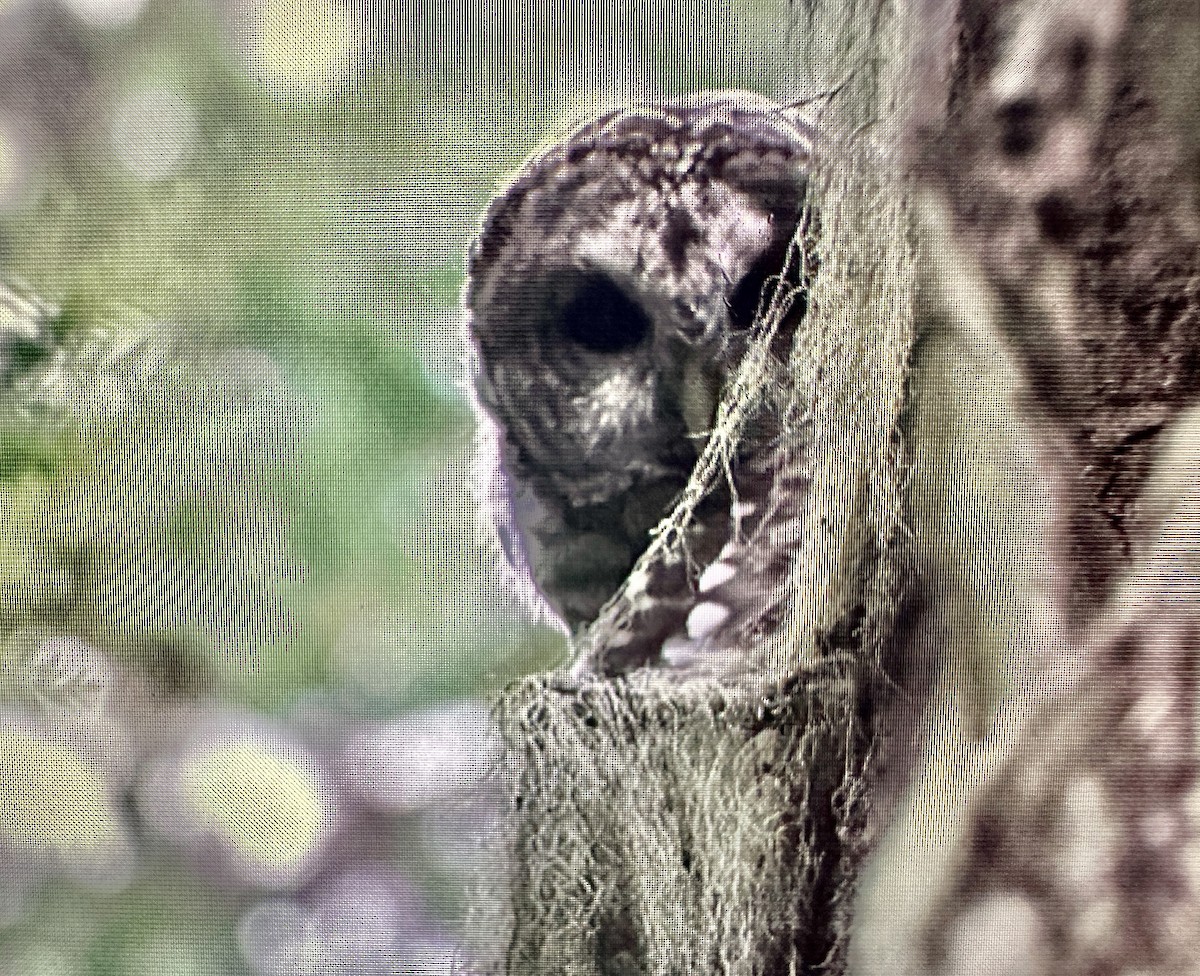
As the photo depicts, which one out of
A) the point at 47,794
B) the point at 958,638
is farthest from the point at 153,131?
the point at 958,638

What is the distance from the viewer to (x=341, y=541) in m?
0.63

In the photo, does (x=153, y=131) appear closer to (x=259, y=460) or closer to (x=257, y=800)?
(x=259, y=460)

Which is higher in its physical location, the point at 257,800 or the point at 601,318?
the point at 601,318

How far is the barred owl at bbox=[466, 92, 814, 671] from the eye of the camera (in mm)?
618

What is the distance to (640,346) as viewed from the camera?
24.5 inches

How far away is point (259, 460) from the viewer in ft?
2.06

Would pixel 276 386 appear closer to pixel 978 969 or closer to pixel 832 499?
pixel 832 499

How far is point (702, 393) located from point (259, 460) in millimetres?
252

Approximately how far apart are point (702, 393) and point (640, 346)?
4cm

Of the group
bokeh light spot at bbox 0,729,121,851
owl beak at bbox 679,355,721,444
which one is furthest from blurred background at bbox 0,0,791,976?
owl beak at bbox 679,355,721,444

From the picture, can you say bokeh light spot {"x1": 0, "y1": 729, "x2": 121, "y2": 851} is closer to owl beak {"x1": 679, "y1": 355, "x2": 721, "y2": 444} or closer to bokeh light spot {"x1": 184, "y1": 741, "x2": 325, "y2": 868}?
bokeh light spot {"x1": 184, "y1": 741, "x2": 325, "y2": 868}

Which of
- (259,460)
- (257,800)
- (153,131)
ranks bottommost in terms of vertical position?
(257,800)

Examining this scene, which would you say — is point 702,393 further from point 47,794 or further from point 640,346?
point 47,794

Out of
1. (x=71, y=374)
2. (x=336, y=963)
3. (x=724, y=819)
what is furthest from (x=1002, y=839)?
(x=71, y=374)
